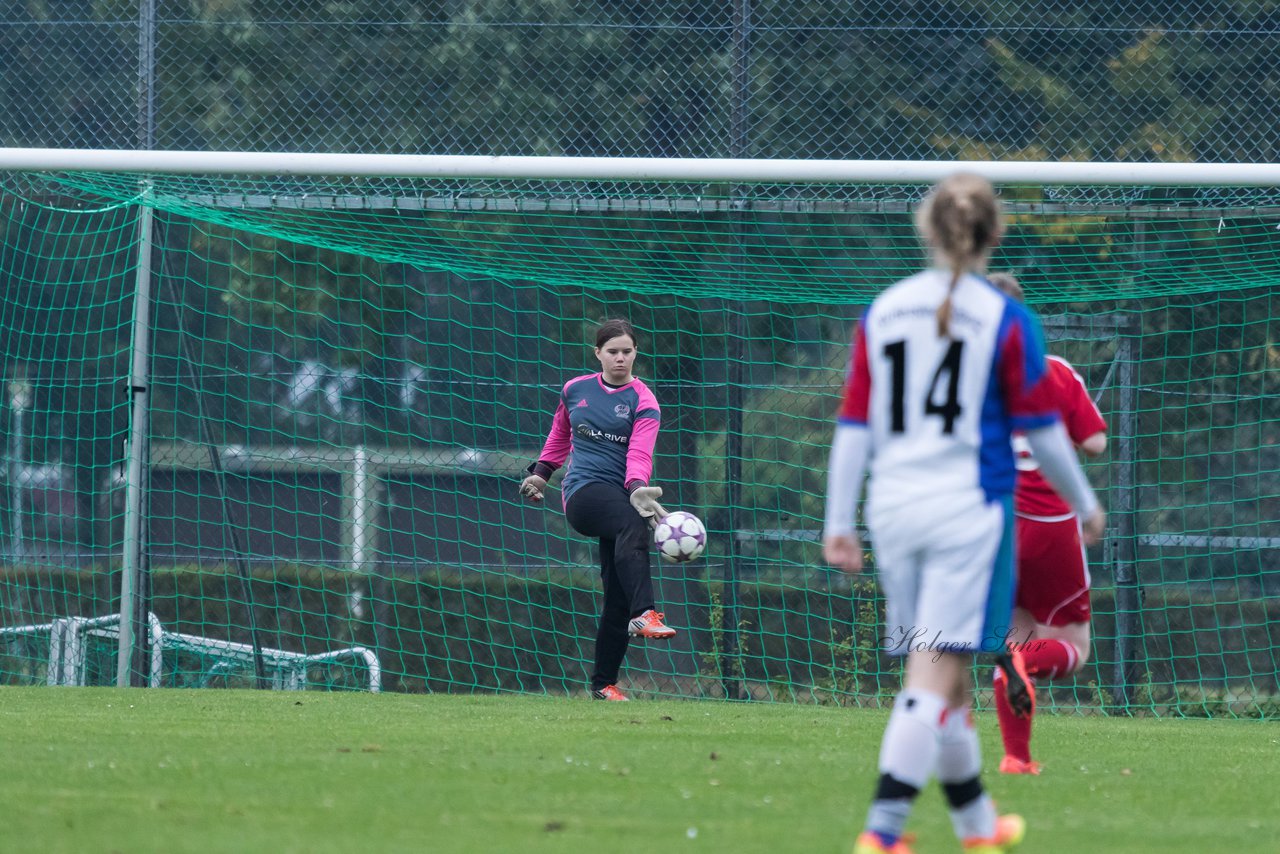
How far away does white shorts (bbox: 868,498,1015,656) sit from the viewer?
10.7 feet

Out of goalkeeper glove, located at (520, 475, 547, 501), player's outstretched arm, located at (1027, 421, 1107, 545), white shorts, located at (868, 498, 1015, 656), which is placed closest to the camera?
white shorts, located at (868, 498, 1015, 656)

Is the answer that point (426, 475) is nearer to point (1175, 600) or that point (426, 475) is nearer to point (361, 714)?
point (361, 714)

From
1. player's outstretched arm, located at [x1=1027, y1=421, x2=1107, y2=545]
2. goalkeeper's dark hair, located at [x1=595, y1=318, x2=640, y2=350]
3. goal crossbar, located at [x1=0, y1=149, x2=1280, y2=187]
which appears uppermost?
goal crossbar, located at [x1=0, y1=149, x2=1280, y2=187]

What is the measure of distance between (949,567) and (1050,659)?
188 cm

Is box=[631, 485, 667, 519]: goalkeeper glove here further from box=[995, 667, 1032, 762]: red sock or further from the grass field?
box=[995, 667, 1032, 762]: red sock

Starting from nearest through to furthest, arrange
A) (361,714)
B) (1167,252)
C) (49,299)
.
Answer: (361,714), (1167,252), (49,299)

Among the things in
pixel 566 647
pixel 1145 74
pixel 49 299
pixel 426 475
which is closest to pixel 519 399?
pixel 426 475

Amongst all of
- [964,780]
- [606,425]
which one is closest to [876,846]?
[964,780]

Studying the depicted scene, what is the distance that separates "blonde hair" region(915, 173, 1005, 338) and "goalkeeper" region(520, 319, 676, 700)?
4.16 m

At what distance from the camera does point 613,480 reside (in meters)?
7.66

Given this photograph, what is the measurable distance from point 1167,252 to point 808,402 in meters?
2.09

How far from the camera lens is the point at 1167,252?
902cm

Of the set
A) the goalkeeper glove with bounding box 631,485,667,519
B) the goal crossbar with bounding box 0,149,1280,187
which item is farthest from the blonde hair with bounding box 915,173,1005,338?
the goal crossbar with bounding box 0,149,1280,187

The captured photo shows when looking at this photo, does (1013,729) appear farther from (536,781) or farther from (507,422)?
(507,422)
